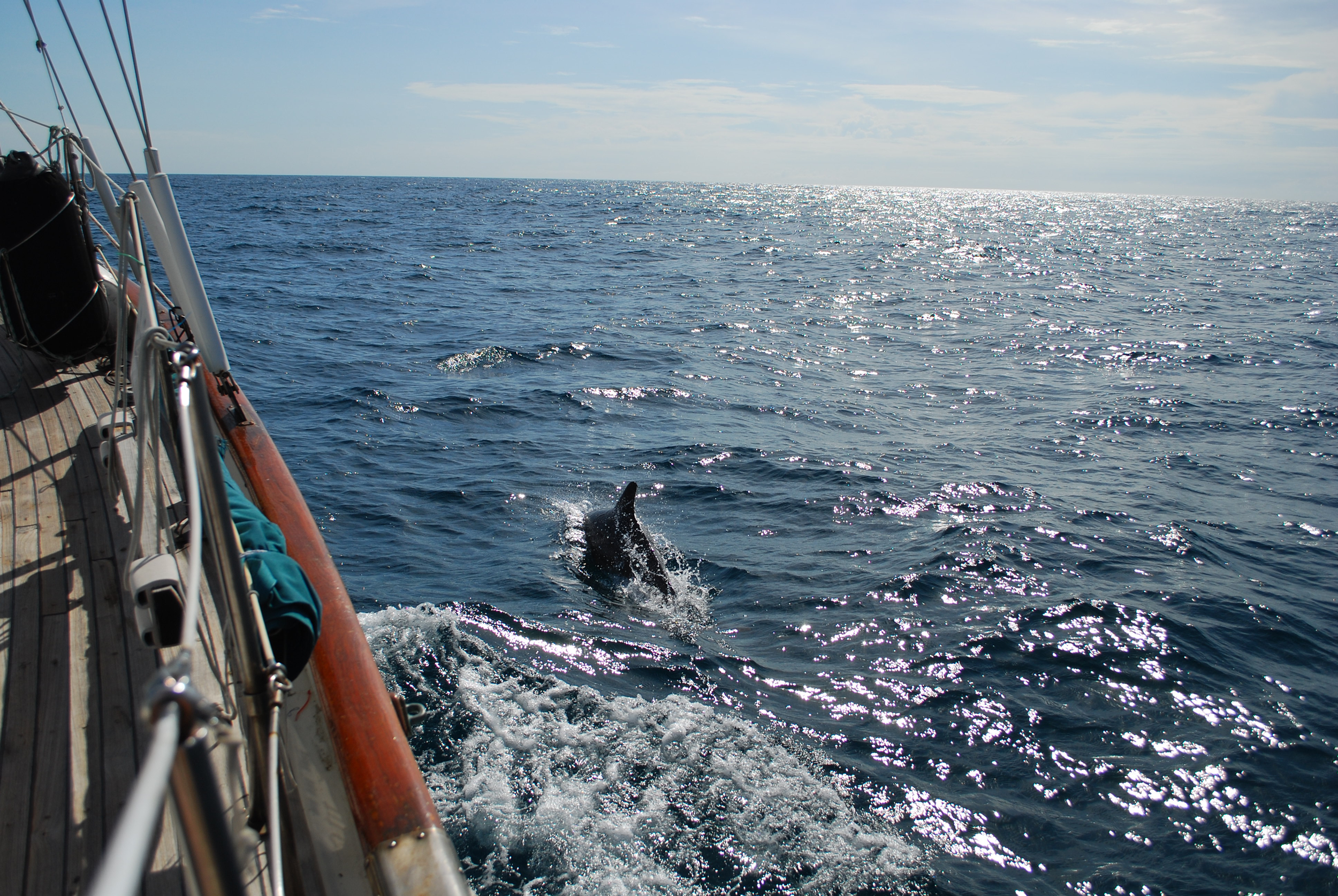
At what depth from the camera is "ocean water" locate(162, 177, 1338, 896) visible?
204 inches

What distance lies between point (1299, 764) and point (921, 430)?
8.75m

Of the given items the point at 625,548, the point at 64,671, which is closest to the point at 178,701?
the point at 64,671

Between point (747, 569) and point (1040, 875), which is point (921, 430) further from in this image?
point (1040, 875)

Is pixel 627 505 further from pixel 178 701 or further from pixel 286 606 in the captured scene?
pixel 178 701

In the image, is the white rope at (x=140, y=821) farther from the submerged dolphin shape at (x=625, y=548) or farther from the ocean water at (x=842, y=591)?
the submerged dolphin shape at (x=625, y=548)

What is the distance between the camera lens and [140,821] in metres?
0.87

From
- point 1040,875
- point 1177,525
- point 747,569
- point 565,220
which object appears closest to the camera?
point 1040,875

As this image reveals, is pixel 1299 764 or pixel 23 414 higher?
pixel 23 414

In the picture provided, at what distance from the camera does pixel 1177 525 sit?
10430mm

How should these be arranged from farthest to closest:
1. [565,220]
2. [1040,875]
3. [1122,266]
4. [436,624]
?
[565,220], [1122,266], [436,624], [1040,875]

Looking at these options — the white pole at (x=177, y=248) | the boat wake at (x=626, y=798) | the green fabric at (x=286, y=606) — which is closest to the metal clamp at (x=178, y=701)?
the green fabric at (x=286, y=606)

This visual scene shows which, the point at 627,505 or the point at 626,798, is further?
the point at 627,505

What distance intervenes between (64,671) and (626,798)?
313cm

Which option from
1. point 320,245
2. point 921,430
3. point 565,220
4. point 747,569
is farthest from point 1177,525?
point 565,220
